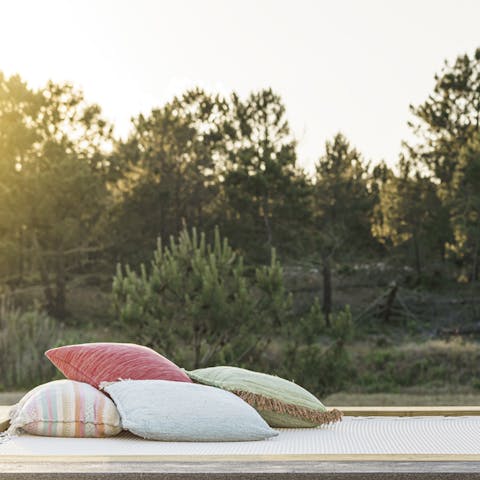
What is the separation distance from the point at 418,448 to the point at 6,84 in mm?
18402

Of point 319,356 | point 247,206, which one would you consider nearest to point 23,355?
point 319,356

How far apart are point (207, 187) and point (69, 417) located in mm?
18961

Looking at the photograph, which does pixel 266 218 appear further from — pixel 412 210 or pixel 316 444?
pixel 316 444

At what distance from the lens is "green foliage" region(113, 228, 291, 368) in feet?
25.4

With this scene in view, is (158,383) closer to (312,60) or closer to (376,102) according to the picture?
(312,60)

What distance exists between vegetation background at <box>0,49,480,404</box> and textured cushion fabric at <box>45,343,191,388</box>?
13561 millimetres

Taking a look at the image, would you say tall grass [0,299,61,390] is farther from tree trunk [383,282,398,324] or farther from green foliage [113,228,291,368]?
tree trunk [383,282,398,324]

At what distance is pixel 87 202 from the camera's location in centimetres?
1928

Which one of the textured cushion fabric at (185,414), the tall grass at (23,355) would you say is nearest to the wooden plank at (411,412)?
the textured cushion fabric at (185,414)

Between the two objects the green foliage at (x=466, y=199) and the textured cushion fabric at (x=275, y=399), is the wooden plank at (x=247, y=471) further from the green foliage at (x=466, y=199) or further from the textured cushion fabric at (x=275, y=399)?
the green foliage at (x=466, y=199)

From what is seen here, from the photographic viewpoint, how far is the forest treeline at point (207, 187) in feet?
62.2

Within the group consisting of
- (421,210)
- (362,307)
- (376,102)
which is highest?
(376,102)

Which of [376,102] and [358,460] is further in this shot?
[376,102]

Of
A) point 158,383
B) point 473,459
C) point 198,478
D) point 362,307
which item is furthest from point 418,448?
point 362,307
